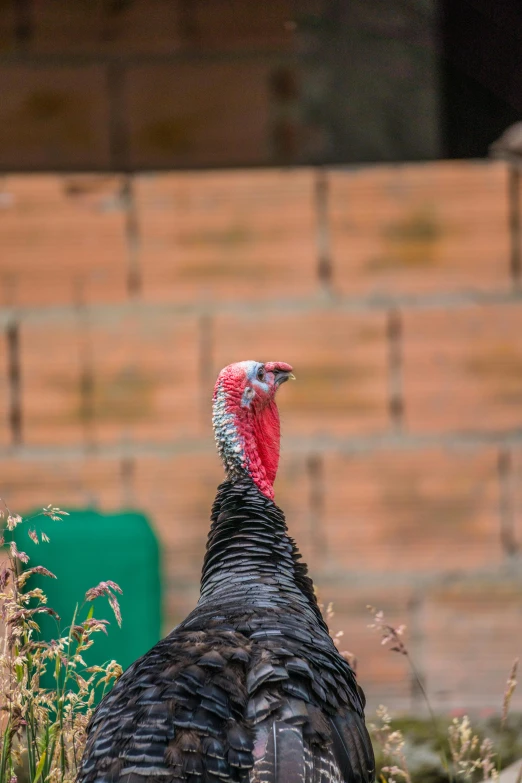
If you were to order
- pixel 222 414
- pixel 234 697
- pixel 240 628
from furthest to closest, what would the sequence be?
pixel 222 414 → pixel 240 628 → pixel 234 697

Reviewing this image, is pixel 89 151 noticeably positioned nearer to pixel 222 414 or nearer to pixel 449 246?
pixel 449 246

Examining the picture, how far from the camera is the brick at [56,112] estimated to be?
13.4 ft

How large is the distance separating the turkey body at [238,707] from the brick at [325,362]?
67.3 inches

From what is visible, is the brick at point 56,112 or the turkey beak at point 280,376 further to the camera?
the brick at point 56,112

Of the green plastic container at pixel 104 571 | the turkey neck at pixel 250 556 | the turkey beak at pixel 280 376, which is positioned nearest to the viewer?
the turkey neck at pixel 250 556

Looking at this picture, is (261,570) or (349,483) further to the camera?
(349,483)

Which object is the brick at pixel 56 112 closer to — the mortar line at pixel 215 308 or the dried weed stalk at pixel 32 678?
the mortar line at pixel 215 308

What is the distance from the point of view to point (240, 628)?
7.16 ft

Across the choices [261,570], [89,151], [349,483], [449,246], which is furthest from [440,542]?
[89,151]

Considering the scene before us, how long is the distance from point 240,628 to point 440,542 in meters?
2.02

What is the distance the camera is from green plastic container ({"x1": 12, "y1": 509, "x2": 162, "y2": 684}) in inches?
138

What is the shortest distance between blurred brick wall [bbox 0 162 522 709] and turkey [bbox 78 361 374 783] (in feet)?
4.97

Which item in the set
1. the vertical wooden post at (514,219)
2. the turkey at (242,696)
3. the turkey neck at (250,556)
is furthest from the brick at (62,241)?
the turkey at (242,696)

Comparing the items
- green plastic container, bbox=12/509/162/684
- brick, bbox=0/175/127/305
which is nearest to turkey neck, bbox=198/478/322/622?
green plastic container, bbox=12/509/162/684
